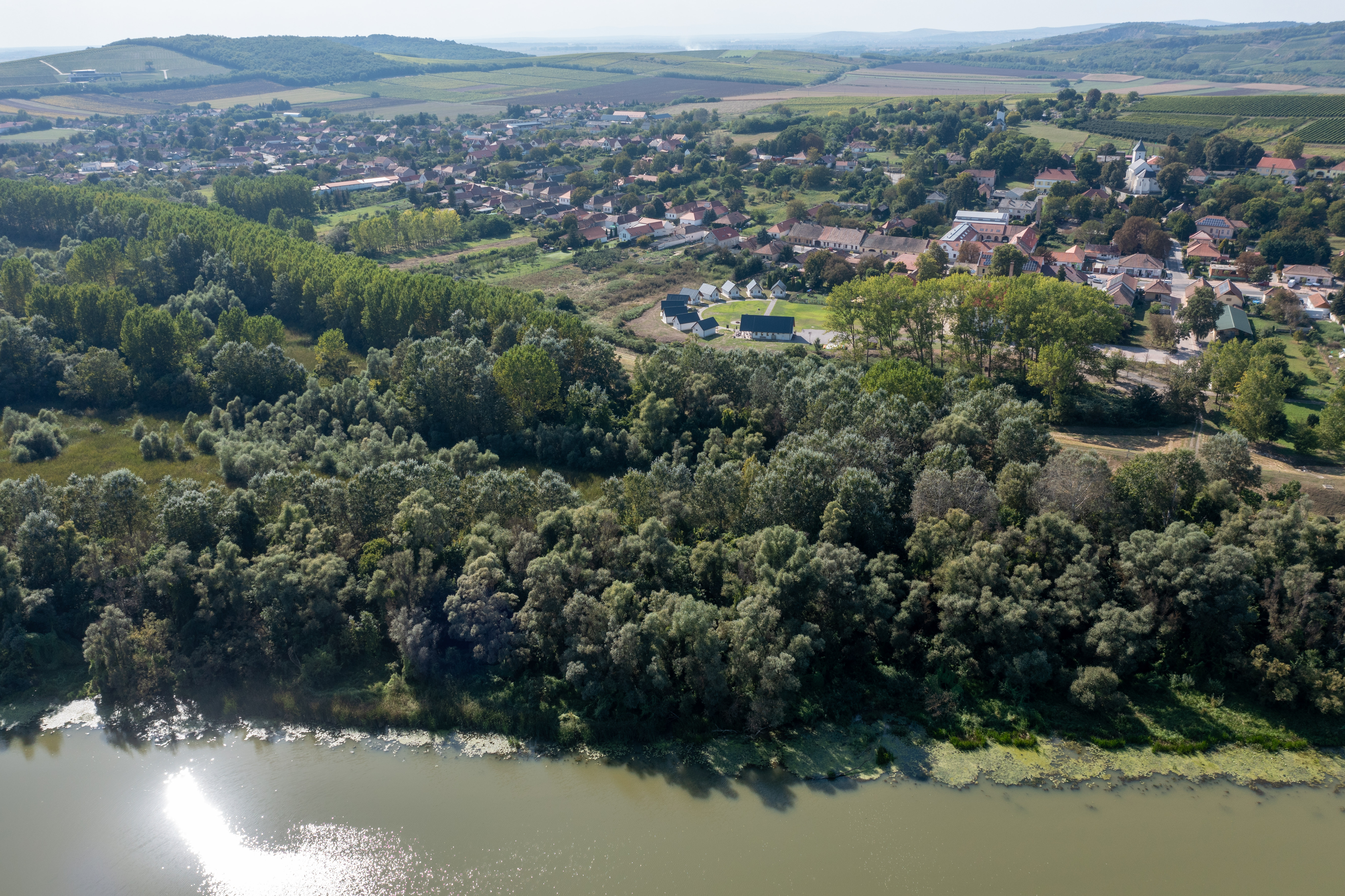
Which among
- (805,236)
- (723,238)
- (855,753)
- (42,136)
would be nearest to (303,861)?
(855,753)

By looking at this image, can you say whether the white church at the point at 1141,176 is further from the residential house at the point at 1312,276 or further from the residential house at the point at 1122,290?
the residential house at the point at 1122,290

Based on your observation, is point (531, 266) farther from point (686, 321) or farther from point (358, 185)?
point (358, 185)

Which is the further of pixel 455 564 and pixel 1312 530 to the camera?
pixel 455 564

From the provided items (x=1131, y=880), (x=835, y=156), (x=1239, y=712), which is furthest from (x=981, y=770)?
(x=835, y=156)

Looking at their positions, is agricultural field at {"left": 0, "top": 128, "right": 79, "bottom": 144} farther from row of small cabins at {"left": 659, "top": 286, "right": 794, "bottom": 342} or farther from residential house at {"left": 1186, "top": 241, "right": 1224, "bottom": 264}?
residential house at {"left": 1186, "top": 241, "right": 1224, "bottom": 264}

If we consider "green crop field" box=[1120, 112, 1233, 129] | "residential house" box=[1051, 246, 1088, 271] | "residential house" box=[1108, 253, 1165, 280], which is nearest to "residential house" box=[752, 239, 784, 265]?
"residential house" box=[1051, 246, 1088, 271]

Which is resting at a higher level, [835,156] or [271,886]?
[835,156]

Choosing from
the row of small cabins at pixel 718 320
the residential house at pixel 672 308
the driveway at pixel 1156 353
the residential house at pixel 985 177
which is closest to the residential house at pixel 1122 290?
the driveway at pixel 1156 353

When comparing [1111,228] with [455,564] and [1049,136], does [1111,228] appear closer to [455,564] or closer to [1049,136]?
[1049,136]
